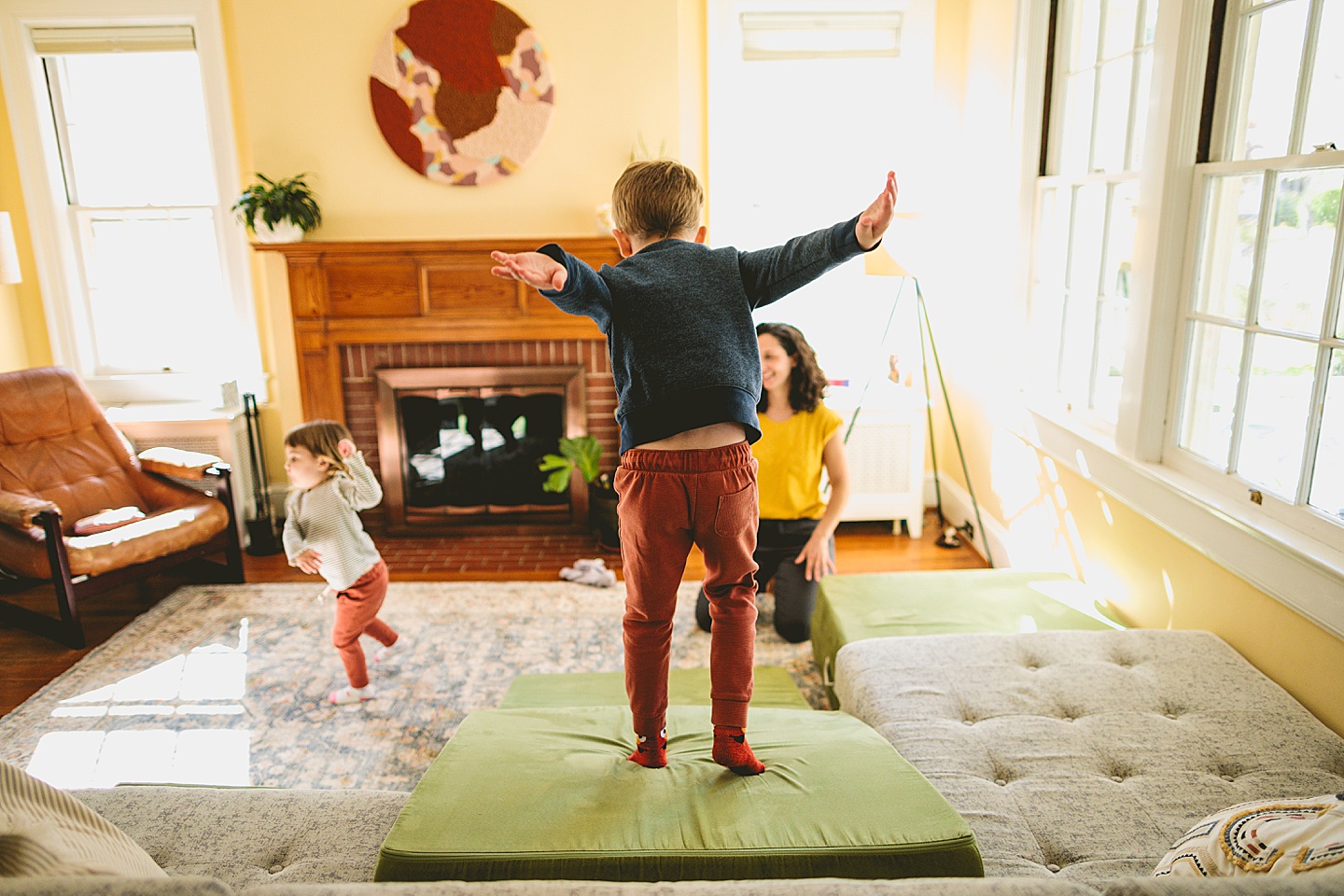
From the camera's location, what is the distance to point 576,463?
4.35 m

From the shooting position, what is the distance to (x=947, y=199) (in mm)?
4402

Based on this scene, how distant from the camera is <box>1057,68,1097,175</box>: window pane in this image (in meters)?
3.17

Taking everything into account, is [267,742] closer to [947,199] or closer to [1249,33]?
[1249,33]

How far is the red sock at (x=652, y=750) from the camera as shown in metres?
1.75

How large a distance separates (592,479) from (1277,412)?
2886 mm

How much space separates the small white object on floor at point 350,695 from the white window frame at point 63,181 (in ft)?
7.58

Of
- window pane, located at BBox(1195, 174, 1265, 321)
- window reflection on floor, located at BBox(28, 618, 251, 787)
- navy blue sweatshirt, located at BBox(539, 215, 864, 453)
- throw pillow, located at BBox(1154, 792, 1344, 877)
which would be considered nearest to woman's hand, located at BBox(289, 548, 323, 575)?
window reflection on floor, located at BBox(28, 618, 251, 787)

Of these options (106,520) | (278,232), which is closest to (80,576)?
(106,520)

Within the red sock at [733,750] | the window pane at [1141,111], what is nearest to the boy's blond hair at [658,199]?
the red sock at [733,750]

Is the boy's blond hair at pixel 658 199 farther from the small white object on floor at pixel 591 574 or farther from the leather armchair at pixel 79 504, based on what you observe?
the leather armchair at pixel 79 504

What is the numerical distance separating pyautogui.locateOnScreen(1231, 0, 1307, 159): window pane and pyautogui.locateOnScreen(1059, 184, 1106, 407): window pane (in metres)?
Answer: 0.72

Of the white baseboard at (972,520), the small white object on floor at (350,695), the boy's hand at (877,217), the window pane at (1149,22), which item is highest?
the window pane at (1149,22)

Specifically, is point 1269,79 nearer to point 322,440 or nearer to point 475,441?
point 322,440

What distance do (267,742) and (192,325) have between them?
9.08 ft
